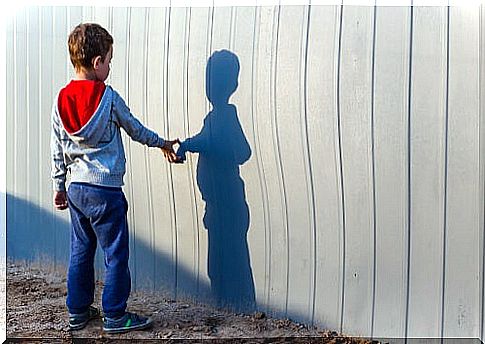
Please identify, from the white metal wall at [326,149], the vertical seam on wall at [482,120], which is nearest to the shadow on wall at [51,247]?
the white metal wall at [326,149]

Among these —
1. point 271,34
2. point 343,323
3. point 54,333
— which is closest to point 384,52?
point 271,34

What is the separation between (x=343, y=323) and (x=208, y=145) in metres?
0.80

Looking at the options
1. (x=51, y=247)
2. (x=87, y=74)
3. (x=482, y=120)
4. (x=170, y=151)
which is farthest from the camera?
(x=51, y=247)

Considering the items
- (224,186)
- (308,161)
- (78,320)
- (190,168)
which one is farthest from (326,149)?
(78,320)

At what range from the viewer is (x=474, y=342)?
2.82 meters

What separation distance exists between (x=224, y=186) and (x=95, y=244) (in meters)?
0.51

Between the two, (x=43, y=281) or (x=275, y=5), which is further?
(x=43, y=281)

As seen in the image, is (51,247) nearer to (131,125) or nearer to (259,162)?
(131,125)

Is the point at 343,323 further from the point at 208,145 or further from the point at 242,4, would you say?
the point at 242,4

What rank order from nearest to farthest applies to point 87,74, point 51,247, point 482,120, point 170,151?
point 482,120 < point 87,74 < point 170,151 < point 51,247

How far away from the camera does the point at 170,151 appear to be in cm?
298

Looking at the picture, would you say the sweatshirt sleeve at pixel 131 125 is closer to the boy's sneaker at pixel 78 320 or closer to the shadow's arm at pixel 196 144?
the shadow's arm at pixel 196 144

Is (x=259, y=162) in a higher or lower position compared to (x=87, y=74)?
lower

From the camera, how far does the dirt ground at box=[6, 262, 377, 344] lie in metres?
2.91
